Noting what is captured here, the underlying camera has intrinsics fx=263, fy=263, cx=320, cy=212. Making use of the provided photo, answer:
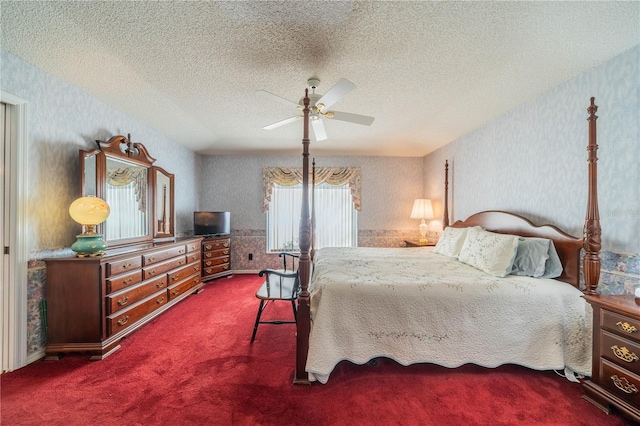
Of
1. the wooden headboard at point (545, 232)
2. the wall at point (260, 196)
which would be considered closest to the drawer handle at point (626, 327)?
the wooden headboard at point (545, 232)

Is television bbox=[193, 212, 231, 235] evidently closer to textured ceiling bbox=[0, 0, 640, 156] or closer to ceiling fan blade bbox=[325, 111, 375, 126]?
textured ceiling bbox=[0, 0, 640, 156]

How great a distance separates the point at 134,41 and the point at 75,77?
93cm

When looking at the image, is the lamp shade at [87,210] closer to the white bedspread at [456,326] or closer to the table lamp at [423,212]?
the white bedspread at [456,326]

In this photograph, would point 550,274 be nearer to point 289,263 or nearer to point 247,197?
point 289,263

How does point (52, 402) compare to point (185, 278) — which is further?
point (185, 278)

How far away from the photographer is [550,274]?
7.22 feet

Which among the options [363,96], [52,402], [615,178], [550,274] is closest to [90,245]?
[52,402]

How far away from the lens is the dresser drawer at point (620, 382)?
1.45 meters

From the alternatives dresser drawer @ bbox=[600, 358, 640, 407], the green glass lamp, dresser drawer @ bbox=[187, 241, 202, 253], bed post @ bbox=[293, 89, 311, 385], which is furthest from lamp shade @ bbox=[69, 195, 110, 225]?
dresser drawer @ bbox=[600, 358, 640, 407]

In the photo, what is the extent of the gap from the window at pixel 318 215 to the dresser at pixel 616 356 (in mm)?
3729

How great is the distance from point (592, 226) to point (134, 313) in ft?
12.6

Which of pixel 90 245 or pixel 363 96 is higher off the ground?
pixel 363 96

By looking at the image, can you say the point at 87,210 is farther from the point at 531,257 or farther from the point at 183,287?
the point at 531,257

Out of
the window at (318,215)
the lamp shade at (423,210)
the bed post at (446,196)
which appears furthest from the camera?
the window at (318,215)
